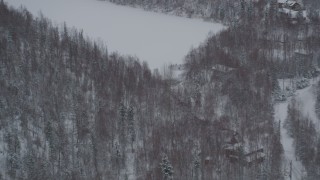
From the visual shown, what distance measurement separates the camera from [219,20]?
141125 millimetres

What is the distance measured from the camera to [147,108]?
9369 centimetres

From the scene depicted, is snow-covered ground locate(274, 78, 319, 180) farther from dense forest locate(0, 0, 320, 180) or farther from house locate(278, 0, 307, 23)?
house locate(278, 0, 307, 23)

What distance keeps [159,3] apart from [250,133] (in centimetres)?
8825

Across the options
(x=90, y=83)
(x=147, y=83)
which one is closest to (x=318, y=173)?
(x=147, y=83)

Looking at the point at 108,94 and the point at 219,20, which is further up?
the point at 219,20

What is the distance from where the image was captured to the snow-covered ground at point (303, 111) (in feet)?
258

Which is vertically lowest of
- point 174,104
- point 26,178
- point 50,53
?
point 26,178

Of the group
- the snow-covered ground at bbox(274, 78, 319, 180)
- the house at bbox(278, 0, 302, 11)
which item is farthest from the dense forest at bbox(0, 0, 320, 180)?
the house at bbox(278, 0, 302, 11)

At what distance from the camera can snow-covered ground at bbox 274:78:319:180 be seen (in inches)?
3100

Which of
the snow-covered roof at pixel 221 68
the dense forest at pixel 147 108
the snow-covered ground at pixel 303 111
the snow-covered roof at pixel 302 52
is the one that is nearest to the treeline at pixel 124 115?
the dense forest at pixel 147 108

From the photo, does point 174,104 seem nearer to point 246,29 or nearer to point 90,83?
point 90,83

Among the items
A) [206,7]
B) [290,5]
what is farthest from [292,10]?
[206,7]

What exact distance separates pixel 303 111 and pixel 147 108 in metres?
30.3

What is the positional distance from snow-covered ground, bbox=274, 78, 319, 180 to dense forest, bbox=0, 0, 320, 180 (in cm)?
158
